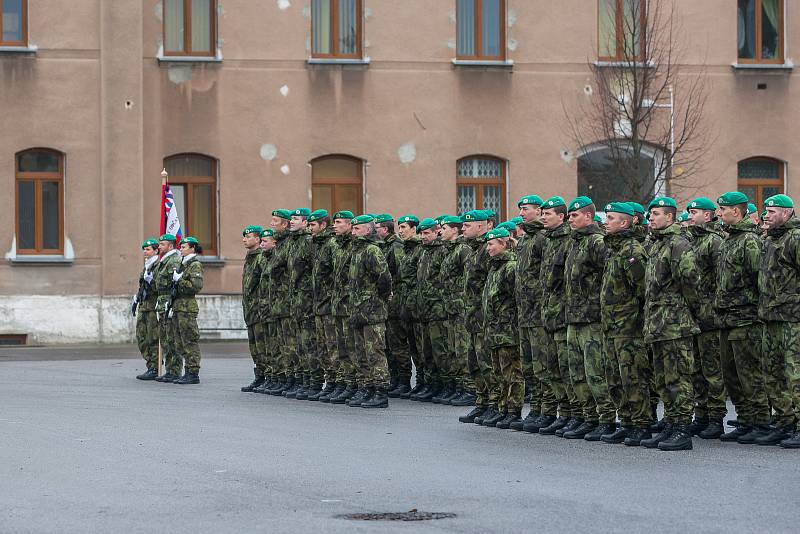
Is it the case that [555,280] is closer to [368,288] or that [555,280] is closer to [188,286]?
[368,288]

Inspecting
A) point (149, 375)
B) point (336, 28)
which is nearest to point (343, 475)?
point (149, 375)

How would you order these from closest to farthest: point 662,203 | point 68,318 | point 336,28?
1. point 662,203
2. point 68,318
3. point 336,28

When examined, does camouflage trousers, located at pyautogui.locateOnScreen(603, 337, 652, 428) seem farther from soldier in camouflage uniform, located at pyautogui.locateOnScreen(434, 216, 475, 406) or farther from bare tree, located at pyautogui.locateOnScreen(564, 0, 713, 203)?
bare tree, located at pyautogui.locateOnScreen(564, 0, 713, 203)

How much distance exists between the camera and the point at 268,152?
29906 mm

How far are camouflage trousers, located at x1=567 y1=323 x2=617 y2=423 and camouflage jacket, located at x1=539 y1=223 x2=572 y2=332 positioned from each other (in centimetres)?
21

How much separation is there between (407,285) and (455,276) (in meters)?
1.15

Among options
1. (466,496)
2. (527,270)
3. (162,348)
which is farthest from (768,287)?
(162,348)

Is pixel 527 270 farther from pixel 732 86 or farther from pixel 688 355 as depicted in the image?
pixel 732 86

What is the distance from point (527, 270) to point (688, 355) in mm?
1902

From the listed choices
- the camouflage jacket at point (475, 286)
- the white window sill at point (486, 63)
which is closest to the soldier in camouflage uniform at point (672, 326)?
the camouflage jacket at point (475, 286)

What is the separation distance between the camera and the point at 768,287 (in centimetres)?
1316

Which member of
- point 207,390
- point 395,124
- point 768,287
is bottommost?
point 207,390

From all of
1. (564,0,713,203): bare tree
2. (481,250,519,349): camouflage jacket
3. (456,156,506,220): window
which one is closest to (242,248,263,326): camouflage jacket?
(481,250,519,349): camouflage jacket

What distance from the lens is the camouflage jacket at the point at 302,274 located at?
18391 mm
